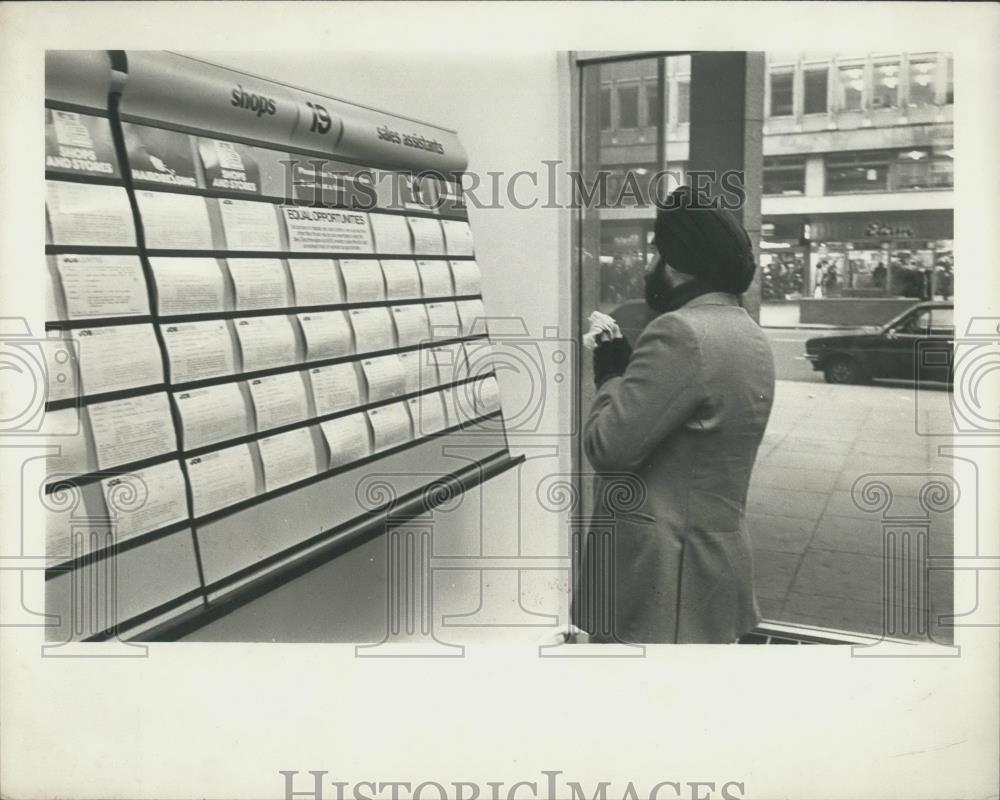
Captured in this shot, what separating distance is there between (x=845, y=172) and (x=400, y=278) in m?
1.23

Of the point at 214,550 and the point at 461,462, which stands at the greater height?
the point at 461,462

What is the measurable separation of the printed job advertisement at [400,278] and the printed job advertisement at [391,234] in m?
0.03

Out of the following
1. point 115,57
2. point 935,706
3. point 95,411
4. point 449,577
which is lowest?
point 935,706

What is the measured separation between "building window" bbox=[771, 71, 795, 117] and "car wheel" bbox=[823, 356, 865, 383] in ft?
2.15

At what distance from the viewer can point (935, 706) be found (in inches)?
93.7

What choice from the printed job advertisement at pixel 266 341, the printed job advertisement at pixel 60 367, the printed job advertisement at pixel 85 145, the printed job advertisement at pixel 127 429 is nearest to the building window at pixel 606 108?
the printed job advertisement at pixel 266 341

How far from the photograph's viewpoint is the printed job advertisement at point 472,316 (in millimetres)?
2535

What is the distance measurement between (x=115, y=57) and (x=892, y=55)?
1902 millimetres

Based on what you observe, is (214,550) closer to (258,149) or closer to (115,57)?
(258,149)

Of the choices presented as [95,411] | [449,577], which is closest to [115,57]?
[95,411]

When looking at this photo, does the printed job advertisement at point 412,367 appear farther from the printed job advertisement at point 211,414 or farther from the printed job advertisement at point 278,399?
the printed job advertisement at point 211,414

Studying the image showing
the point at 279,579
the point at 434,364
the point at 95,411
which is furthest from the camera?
the point at 434,364

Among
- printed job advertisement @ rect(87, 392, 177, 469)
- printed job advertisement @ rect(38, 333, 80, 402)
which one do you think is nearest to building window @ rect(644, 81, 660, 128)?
printed job advertisement @ rect(87, 392, 177, 469)

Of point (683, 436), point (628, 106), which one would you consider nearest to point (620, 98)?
point (628, 106)
